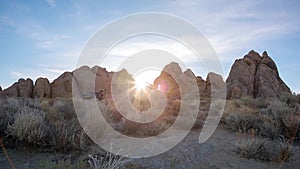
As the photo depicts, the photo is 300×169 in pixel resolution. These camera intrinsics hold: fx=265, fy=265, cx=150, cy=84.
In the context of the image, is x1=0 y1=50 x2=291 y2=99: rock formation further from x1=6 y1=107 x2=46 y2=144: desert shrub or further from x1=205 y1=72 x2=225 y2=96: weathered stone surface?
x1=6 y1=107 x2=46 y2=144: desert shrub

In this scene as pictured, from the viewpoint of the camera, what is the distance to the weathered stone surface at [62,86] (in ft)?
128

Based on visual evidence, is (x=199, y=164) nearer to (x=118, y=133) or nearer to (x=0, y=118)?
(x=118, y=133)

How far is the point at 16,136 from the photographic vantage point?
6145mm

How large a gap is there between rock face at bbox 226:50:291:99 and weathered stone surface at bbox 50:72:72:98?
918 inches

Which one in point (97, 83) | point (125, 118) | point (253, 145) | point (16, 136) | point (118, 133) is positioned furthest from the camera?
point (97, 83)

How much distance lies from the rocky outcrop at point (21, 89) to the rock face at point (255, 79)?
90.8 feet

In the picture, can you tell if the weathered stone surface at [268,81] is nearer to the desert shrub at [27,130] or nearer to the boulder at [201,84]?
the boulder at [201,84]

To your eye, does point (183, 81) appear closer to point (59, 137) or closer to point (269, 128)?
point (269, 128)

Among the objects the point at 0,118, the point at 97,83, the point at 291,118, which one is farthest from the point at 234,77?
the point at 0,118

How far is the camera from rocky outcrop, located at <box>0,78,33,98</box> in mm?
36822

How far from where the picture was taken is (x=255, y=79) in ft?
120

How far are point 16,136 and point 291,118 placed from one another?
8.59 metres

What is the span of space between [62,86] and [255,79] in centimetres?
2799

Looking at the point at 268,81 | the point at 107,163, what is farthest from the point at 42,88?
the point at 107,163
